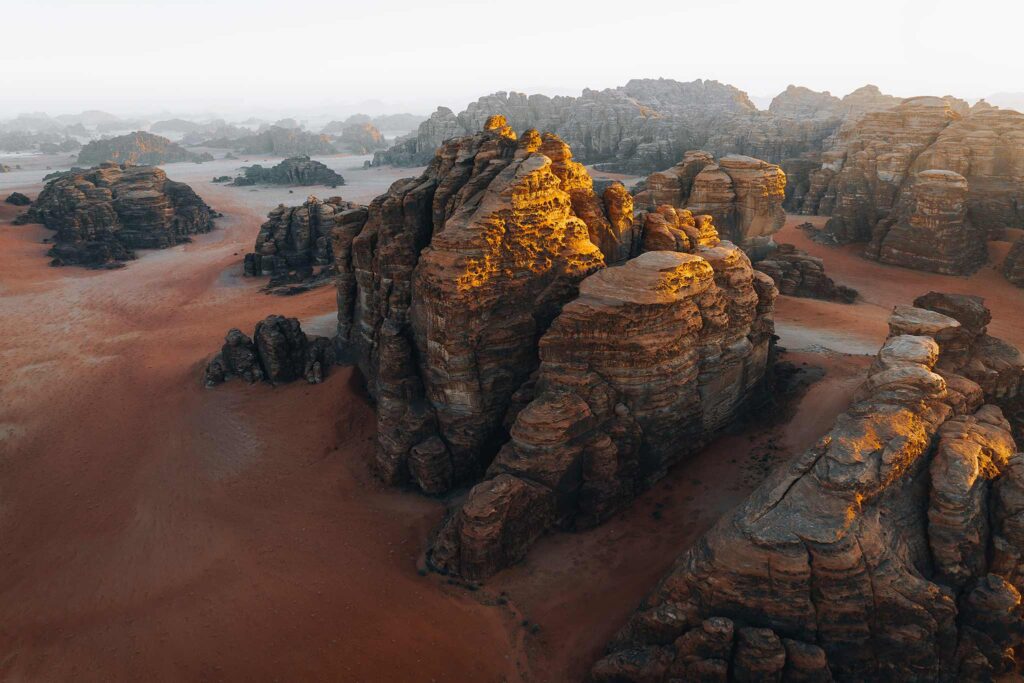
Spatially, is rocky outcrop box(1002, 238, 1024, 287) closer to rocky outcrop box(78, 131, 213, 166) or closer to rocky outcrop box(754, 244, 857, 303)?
rocky outcrop box(754, 244, 857, 303)

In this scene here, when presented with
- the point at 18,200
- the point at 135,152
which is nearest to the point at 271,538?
the point at 18,200

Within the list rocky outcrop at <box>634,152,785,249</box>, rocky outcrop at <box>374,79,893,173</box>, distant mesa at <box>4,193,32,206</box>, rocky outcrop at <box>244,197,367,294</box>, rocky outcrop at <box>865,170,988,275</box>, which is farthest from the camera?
rocky outcrop at <box>374,79,893,173</box>

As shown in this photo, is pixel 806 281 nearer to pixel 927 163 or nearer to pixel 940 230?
pixel 940 230

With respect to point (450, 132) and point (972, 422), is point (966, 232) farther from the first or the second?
point (450, 132)

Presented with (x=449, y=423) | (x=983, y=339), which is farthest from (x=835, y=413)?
(x=449, y=423)

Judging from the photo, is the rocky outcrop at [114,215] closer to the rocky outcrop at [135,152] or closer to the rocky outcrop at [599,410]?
the rocky outcrop at [599,410]

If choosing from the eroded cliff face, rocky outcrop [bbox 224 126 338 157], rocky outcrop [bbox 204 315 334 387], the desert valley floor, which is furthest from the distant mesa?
rocky outcrop [bbox 224 126 338 157]
